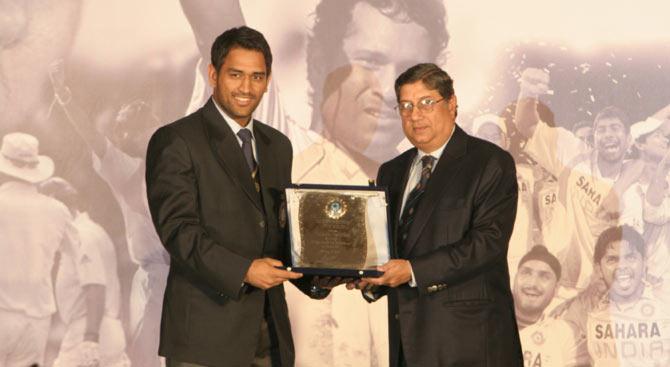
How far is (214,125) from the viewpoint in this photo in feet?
11.3

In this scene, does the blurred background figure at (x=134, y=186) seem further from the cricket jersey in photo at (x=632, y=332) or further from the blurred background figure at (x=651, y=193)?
the blurred background figure at (x=651, y=193)

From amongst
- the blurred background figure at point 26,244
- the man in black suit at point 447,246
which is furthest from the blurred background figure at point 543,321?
the blurred background figure at point 26,244

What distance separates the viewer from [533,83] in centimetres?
494

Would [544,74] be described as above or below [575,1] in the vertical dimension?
below

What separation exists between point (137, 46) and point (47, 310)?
1361 mm

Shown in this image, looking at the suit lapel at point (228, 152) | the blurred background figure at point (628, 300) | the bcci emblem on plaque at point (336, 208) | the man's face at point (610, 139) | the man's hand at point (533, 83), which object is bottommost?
the blurred background figure at point (628, 300)

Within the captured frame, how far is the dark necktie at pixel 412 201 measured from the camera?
3492 millimetres

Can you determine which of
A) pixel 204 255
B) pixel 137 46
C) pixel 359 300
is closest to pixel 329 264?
pixel 204 255

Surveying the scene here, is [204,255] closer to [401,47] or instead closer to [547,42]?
[401,47]

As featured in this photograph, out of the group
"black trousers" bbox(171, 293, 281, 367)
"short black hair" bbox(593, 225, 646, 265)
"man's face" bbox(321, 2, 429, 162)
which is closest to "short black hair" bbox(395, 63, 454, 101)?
"black trousers" bbox(171, 293, 281, 367)

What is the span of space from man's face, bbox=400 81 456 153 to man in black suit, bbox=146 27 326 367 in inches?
20.5

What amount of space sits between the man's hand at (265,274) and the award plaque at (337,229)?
0.11 metres

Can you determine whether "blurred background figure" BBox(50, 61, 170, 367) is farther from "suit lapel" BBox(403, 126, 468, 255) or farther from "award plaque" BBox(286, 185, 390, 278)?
"suit lapel" BBox(403, 126, 468, 255)

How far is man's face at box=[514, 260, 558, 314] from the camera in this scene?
4.95 m
